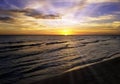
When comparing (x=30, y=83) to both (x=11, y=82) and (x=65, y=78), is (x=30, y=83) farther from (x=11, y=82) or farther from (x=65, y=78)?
(x=65, y=78)

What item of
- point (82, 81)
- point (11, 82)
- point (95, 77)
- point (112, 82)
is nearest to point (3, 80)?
point (11, 82)

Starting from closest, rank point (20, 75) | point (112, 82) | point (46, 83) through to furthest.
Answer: point (112, 82)
point (46, 83)
point (20, 75)

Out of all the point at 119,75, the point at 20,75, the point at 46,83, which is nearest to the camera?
the point at 46,83

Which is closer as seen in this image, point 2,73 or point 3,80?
point 3,80

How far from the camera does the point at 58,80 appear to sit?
29.6 feet

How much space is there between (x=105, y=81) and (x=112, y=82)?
0.38 metres

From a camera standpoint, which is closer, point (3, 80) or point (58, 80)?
point (58, 80)

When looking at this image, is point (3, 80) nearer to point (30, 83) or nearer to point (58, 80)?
point (30, 83)

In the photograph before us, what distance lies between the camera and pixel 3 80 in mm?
9797

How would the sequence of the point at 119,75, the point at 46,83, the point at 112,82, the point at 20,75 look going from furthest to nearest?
1. the point at 20,75
2. the point at 119,75
3. the point at 46,83
4. the point at 112,82

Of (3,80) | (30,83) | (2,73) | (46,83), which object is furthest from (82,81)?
(2,73)

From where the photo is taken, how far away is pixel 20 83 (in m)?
9.25

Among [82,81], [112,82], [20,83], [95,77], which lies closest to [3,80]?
[20,83]

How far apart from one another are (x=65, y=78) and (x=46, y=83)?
4.34 feet
